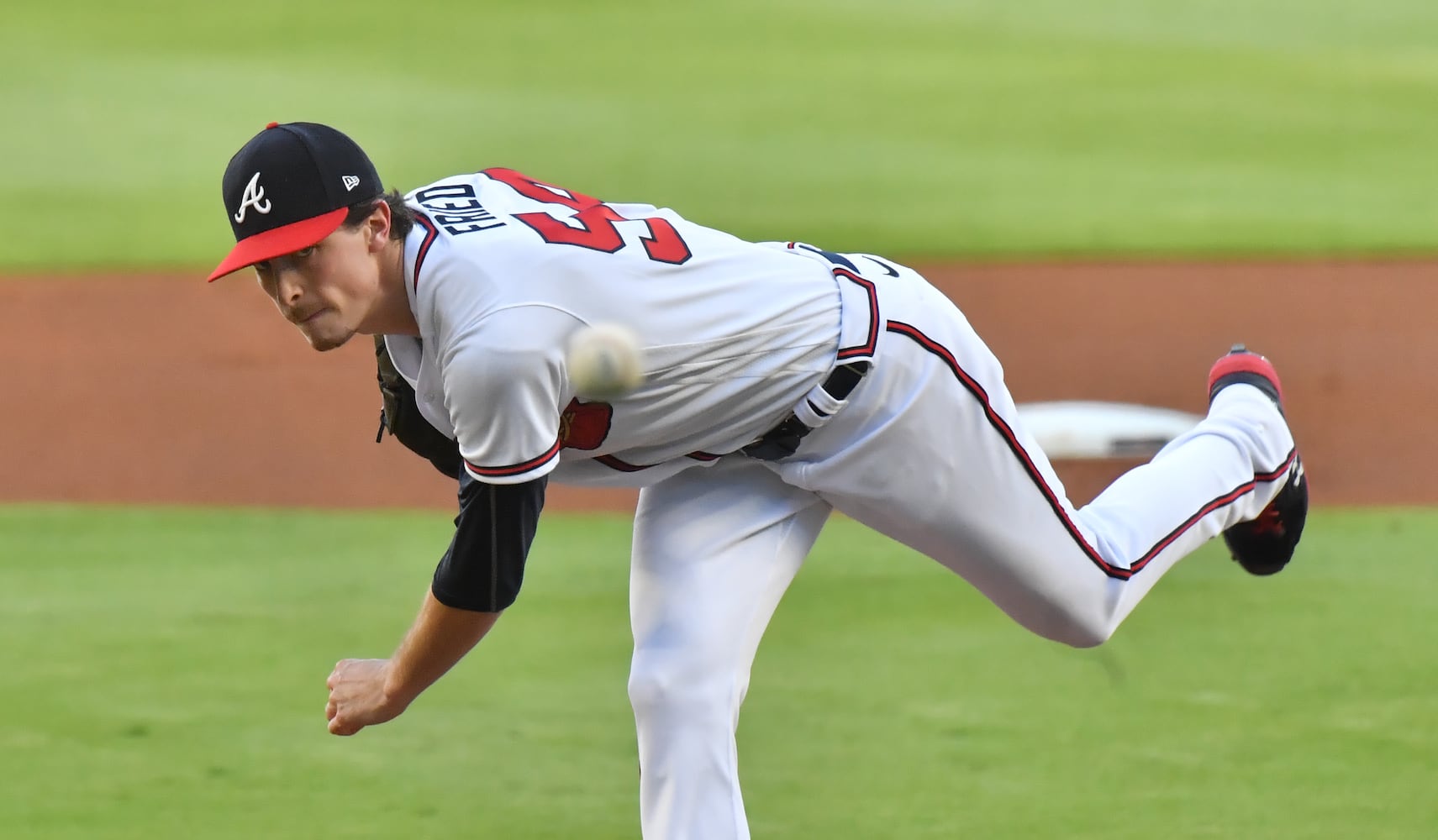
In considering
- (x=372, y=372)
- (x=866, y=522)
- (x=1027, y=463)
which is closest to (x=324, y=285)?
(x=866, y=522)

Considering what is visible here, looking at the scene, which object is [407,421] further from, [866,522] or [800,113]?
[800,113]

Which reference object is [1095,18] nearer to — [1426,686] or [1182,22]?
[1182,22]

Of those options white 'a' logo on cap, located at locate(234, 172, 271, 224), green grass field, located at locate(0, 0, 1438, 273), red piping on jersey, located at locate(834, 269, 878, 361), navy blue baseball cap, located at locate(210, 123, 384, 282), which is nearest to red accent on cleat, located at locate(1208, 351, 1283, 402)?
red piping on jersey, located at locate(834, 269, 878, 361)

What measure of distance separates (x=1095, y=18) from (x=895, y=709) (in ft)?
33.0

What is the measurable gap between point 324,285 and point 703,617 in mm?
831

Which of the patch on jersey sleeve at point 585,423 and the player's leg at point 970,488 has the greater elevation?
the patch on jersey sleeve at point 585,423

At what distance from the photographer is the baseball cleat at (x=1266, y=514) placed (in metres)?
3.65

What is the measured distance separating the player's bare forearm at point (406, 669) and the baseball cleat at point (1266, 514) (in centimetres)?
185

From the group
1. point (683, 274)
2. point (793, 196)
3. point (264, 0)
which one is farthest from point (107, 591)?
point (264, 0)

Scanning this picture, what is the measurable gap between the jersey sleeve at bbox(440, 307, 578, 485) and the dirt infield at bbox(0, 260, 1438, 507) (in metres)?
3.26

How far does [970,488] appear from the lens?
9.52ft

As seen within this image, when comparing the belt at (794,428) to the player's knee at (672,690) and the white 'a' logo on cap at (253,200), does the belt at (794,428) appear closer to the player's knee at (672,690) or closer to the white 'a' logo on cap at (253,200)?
the player's knee at (672,690)

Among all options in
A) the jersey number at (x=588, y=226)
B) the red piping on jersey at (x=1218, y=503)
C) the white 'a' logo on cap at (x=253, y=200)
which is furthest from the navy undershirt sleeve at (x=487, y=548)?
the red piping on jersey at (x=1218, y=503)

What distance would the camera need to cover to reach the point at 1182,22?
1248cm
